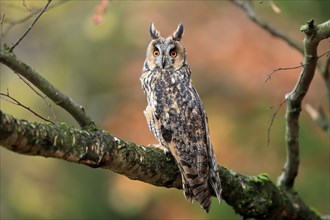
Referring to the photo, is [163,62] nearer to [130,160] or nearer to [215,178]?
[215,178]

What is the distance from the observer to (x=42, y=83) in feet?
15.9

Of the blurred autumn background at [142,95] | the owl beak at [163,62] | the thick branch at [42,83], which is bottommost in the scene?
the thick branch at [42,83]

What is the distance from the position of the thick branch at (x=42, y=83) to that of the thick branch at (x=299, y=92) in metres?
1.38

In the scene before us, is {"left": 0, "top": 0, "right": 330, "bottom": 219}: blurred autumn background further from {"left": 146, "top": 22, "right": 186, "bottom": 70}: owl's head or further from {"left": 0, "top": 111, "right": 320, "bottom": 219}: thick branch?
{"left": 0, "top": 111, "right": 320, "bottom": 219}: thick branch

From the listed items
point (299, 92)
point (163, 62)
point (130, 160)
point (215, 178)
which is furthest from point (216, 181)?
point (163, 62)

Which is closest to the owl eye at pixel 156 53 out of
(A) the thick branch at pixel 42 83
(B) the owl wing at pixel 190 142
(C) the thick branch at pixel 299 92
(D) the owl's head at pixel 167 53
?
(D) the owl's head at pixel 167 53

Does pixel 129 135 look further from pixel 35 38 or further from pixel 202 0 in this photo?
pixel 35 38

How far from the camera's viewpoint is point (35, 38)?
1426 cm

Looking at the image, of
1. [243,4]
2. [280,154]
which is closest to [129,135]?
[280,154]

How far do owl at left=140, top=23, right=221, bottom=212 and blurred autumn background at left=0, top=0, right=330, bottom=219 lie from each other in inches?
110

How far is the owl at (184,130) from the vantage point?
5309mm

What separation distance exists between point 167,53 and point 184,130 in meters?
1.09

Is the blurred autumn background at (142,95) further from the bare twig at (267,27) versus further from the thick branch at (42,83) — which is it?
the thick branch at (42,83)

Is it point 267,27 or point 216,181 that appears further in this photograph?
point 267,27
